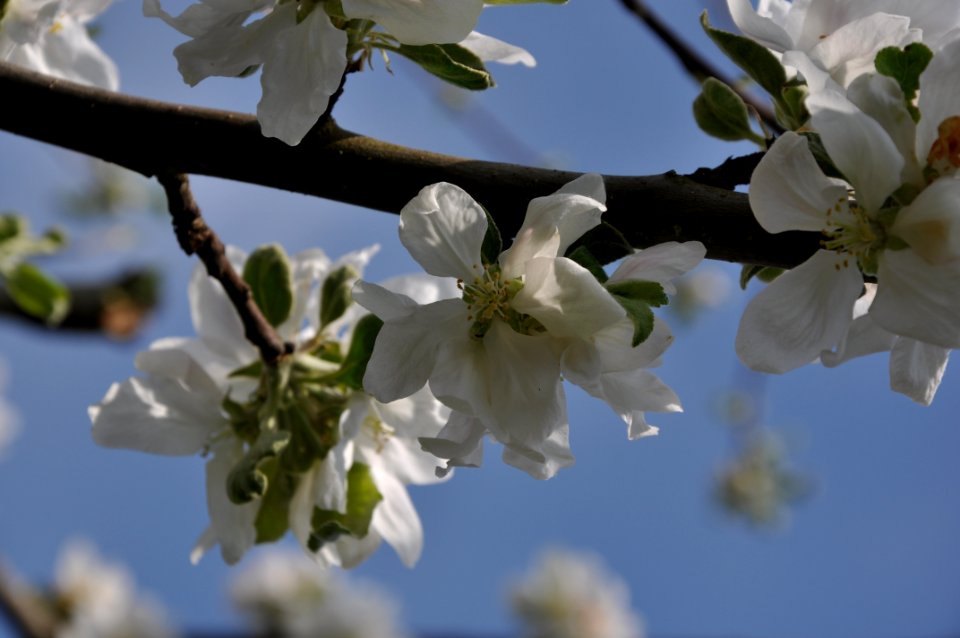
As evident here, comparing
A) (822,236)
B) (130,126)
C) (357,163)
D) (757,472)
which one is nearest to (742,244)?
(822,236)

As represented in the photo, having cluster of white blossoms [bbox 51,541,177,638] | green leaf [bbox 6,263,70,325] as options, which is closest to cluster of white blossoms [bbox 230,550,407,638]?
cluster of white blossoms [bbox 51,541,177,638]

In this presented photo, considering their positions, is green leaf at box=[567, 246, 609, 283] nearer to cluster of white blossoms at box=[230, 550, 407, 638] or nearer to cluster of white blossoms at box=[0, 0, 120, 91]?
cluster of white blossoms at box=[0, 0, 120, 91]

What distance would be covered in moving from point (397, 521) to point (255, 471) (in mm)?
217

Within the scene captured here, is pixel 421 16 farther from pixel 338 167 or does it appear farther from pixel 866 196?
pixel 866 196

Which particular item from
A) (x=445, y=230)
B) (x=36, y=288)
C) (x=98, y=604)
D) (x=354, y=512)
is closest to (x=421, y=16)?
(x=445, y=230)

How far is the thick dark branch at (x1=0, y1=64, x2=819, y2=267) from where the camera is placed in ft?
2.50

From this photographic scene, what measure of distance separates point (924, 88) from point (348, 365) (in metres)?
0.60

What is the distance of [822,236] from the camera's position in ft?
2.46

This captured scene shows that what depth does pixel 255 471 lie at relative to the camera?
0.90 m

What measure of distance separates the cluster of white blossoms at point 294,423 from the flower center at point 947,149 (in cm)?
53

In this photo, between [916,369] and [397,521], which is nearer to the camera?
[916,369]

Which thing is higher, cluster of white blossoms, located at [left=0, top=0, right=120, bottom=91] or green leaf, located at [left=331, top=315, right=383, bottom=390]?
cluster of white blossoms, located at [left=0, top=0, right=120, bottom=91]

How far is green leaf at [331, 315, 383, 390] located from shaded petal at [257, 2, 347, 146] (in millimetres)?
251

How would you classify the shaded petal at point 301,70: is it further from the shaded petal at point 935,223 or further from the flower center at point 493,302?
the shaded petal at point 935,223
